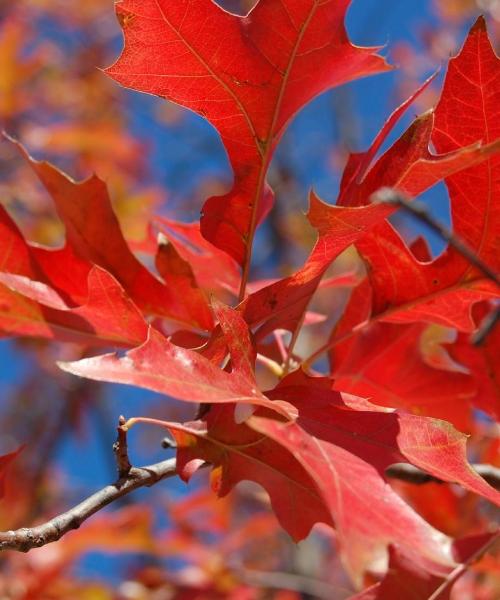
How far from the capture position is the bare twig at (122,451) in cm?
75

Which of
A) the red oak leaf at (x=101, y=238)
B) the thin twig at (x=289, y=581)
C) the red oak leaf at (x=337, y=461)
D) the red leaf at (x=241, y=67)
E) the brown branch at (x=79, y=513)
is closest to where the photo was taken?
the red oak leaf at (x=337, y=461)

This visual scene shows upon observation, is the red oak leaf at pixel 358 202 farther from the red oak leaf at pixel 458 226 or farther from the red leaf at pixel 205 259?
the red leaf at pixel 205 259

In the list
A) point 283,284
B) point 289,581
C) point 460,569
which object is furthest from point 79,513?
point 289,581

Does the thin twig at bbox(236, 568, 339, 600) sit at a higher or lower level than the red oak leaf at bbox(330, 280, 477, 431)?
lower

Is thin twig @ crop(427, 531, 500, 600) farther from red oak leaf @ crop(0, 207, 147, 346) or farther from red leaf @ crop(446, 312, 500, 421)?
red oak leaf @ crop(0, 207, 147, 346)

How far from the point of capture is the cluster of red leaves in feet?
2.08

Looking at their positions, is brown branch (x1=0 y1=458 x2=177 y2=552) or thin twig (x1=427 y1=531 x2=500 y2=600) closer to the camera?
brown branch (x1=0 y1=458 x2=177 y2=552)

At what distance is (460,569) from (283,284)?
1.20 feet

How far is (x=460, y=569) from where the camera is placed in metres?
0.83

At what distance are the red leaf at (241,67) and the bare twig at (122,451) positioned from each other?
264 mm

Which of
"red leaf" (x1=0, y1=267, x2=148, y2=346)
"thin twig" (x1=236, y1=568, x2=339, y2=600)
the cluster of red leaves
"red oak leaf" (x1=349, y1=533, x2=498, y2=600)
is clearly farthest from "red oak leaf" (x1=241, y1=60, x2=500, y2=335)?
"thin twig" (x1=236, y1=568, x2=339, y2=600)

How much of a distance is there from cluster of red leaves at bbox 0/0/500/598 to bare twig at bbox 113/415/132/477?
0.02 meters

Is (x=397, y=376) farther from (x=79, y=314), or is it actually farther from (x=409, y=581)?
(x=79, y=314)

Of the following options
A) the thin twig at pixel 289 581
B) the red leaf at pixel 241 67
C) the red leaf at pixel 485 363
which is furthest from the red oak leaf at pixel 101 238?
the thin twig at pixel 289 581
